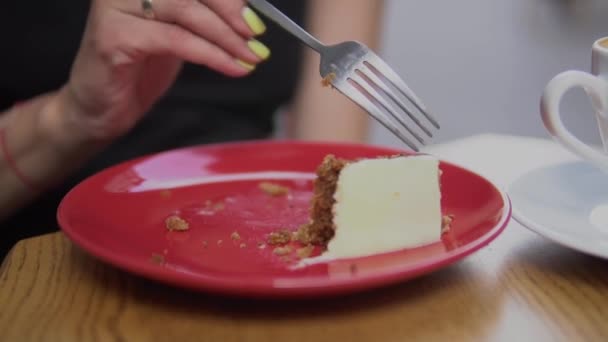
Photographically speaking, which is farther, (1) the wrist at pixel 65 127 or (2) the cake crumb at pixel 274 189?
(1) the wrist at pixel 65 127

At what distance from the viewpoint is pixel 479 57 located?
2.65 m

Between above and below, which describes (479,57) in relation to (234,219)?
below

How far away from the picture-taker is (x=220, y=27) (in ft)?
2.84

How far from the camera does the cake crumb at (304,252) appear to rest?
2.31ft

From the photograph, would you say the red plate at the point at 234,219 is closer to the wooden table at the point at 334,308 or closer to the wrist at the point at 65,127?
the wooden table at the point at 334,308

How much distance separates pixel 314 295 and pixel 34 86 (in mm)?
814

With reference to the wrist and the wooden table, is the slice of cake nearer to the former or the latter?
the wooden table

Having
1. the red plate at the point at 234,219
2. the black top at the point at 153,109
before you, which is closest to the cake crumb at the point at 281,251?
the red plate at the point at 234,219

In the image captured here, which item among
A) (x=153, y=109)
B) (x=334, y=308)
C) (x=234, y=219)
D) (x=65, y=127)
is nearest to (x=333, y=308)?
(x=334, y=308)

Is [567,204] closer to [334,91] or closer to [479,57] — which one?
[334,91]

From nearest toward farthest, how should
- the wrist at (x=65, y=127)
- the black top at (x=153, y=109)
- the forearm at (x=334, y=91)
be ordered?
the wrist at (x=65, y=127), the black top at (x=153, y=109), the forearm at (x=334, y=91)

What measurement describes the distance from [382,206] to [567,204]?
187 millimetres

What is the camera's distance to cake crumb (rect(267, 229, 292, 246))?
29.0 inches

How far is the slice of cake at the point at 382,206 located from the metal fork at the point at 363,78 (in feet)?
0.33
